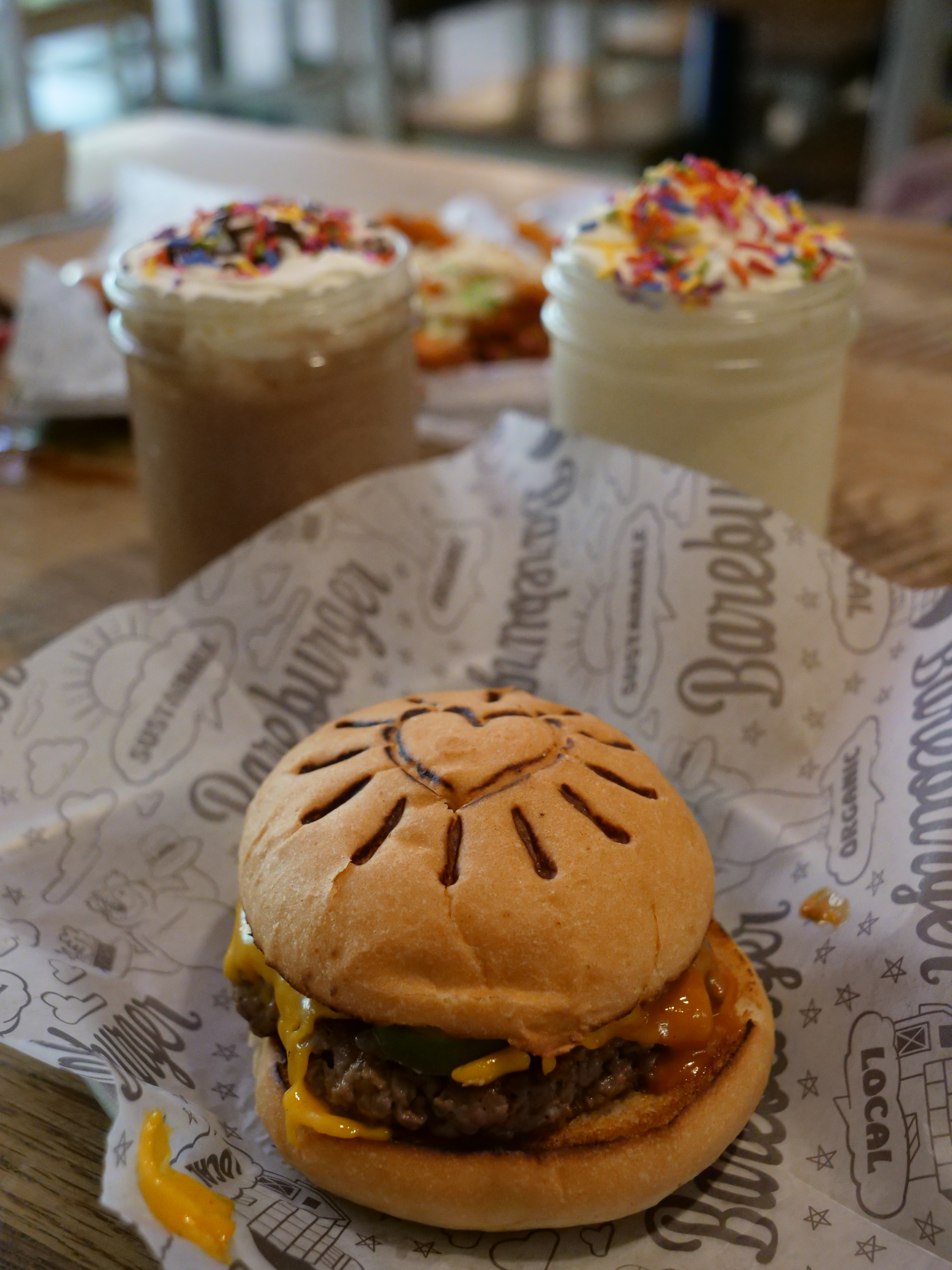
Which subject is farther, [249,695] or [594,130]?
[594,130]

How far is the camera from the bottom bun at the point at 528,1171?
84cm

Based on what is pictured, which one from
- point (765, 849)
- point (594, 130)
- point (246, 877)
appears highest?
point (246, 877)

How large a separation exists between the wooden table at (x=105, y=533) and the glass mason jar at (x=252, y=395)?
9.2 inches

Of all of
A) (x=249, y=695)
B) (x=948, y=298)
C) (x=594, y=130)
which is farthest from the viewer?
(x=594, y=130)

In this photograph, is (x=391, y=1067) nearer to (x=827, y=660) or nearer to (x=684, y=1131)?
(x=684, y=1131)

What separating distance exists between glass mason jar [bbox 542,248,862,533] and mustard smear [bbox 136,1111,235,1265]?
94 centimetres

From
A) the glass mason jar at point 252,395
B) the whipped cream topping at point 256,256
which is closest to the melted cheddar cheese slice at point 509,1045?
the glass mason jar at point 252,395

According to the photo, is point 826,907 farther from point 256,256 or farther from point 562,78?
point 562,78

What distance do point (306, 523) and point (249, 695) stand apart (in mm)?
208

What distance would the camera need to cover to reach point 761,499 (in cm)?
142

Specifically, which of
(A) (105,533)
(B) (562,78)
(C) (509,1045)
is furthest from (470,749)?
(B) (562,78)

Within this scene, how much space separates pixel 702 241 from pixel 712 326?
11 centimetres

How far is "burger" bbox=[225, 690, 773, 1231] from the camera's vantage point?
849 millimetres

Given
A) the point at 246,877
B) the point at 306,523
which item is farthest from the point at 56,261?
the point at 246,877
